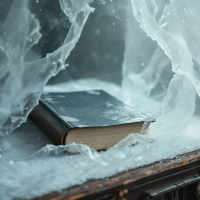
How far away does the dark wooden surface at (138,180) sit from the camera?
12.0 inches

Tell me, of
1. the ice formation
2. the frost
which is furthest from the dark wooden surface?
the frost

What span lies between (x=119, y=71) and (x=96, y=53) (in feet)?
0.35

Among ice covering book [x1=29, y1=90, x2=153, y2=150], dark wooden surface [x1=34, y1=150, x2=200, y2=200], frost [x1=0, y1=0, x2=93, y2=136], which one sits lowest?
dark wooden surface [x1=34, y1=150, x2=200, y2=200]

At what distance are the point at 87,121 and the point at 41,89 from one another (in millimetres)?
100

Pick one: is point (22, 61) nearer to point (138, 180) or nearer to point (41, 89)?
point (41, 89)

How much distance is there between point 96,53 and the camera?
0.88 meters

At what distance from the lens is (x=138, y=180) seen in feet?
1.14

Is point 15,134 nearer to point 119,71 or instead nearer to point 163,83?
point 163,83

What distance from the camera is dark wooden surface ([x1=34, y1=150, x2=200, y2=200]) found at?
0.31 metres

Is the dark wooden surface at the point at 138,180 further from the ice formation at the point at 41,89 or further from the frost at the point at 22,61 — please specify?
the frost at the point at 22,61

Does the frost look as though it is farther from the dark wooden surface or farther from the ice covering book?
the dark wooden surface

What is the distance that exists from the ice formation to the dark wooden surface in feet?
0.04

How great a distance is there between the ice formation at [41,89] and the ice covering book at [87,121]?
0.05 ft

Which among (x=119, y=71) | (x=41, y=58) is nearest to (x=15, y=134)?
(x=41, y=58)
